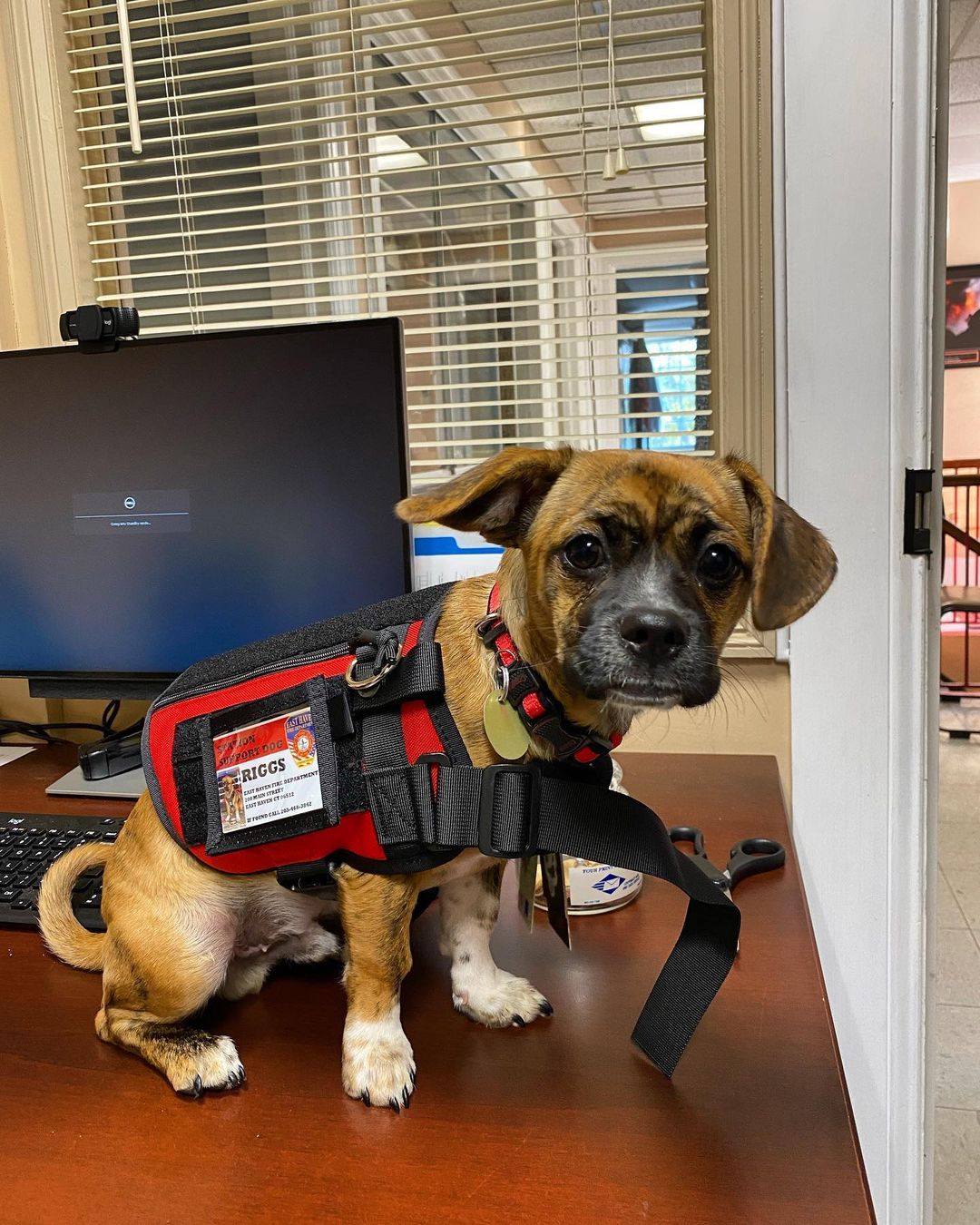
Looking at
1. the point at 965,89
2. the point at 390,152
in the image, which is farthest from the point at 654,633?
the point at 965,89

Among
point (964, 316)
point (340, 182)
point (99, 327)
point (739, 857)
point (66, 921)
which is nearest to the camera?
point (66, 921)

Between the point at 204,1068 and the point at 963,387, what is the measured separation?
24.7 feet

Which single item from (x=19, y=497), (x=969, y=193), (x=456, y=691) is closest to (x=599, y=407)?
(x=19, y=497)

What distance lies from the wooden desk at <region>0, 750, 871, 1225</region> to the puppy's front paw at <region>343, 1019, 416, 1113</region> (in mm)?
12

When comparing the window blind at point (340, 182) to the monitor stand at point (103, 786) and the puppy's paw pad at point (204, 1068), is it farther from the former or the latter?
the puppy's paw pad at point (204, 1068)

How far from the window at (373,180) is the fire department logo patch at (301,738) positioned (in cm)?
86

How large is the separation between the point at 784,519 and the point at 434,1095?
495mm

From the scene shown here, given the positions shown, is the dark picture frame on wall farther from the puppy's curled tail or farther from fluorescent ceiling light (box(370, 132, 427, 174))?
the puppy's curled tail

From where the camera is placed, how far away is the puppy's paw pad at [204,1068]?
67cm

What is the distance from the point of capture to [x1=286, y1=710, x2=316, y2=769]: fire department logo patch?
0.69 metres

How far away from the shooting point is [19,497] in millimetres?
1306

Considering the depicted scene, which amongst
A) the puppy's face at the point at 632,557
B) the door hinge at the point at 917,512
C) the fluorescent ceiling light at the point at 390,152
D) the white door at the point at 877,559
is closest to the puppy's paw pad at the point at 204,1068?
the puppy's face at the point at 632,557

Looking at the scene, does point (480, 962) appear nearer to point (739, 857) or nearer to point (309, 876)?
point (309, 876)

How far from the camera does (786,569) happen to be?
0.69 metres
